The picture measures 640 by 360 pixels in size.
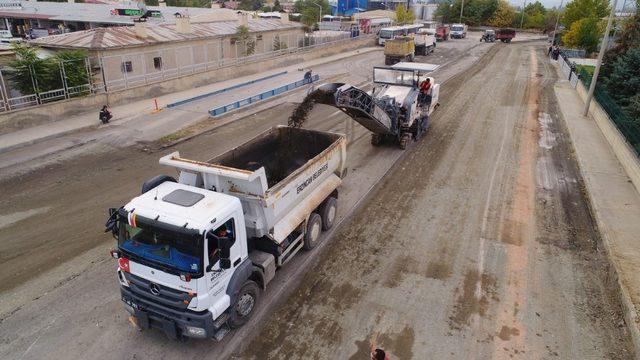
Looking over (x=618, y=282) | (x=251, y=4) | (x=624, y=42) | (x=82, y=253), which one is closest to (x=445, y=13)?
(x=624, y=42)

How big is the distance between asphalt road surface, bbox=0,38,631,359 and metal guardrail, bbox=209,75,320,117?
4.73 metres

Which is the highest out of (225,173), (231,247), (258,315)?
(225,173)

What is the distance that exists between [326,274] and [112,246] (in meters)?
5.08

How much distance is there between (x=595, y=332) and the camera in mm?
7422

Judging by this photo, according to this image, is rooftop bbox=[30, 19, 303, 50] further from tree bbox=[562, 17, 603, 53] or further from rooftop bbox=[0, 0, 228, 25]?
tree bbox=[562, 17, 603, 53]

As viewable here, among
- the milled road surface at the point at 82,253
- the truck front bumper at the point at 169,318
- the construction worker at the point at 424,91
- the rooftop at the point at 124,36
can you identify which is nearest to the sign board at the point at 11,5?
the rooftop at the point at 124,36

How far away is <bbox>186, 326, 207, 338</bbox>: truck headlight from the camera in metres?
6.38

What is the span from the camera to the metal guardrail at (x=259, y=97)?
20.5m

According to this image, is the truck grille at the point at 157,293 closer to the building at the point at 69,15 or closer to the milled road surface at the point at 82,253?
the milled road surface at the point at 82,253

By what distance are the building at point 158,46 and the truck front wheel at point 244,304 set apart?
18.2 meters

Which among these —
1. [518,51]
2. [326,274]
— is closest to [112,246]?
[326,274]

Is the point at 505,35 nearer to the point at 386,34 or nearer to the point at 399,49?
the point at 386,34

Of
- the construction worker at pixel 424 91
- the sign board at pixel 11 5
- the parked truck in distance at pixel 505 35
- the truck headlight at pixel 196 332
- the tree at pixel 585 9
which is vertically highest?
the tree at pixel 585 9

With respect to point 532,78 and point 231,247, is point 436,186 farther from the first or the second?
point 532,78
